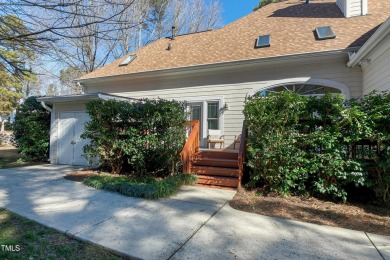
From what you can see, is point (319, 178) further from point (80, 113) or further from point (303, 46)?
point (80, 113)

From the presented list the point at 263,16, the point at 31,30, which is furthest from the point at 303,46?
the point at 31,30

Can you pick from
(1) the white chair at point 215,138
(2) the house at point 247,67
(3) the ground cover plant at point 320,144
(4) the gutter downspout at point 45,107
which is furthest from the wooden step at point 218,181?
(4) the gutter downspout at point 45,107

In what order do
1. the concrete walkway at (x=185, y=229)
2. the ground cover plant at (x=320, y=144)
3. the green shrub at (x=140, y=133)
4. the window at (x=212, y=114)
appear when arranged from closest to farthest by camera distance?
the concrete walkway at (x=185, y=229) → the ground cover plant at (x=320, y=144) → the green shrub at (x=140, y=133) → the window at (x=212, y=114)

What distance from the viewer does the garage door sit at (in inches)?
335

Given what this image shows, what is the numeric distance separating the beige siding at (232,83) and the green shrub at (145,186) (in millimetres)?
3405

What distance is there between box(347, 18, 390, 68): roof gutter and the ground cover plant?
134cm

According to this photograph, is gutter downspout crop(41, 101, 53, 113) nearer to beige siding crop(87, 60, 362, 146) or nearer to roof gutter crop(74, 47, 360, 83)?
roof gutter crop(74, 47, 360, 83)

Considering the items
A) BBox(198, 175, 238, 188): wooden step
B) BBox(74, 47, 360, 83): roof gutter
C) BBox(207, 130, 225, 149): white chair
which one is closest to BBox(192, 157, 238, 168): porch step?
BBox(198, 175, 238, 188): wooden step

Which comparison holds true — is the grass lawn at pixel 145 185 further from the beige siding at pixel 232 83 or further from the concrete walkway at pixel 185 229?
the beige siding at pixel 232 83

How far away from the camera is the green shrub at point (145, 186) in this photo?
4727 millimetres

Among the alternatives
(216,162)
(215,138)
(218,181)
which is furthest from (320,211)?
(215,138)

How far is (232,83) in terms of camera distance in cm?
847

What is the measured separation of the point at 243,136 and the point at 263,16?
24.9ft

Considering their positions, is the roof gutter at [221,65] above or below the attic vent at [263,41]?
below
